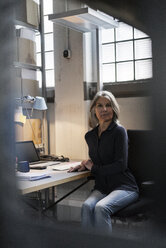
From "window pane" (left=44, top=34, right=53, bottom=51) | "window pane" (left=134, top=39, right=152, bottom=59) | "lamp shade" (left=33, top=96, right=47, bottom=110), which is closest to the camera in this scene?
"window pane" (left=134, top=39, right=152, bottom=59)

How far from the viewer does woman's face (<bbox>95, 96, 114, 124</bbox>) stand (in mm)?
2072

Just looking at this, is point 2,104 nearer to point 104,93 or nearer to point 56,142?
point 104,93

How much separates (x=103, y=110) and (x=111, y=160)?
0.31 meters

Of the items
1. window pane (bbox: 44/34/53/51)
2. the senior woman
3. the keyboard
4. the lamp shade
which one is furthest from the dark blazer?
window pane (bbox: 44/34/53/51)

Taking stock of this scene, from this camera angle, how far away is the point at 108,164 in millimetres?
2000

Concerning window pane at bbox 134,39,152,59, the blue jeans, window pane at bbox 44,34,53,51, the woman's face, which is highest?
window pane at bbox 44,34,53,51

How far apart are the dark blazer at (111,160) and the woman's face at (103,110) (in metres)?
0.06

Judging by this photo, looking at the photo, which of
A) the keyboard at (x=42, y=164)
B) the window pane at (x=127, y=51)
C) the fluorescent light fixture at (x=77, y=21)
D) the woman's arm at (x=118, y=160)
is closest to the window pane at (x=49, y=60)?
the fluorescent light fixture at (x=77, y=21)

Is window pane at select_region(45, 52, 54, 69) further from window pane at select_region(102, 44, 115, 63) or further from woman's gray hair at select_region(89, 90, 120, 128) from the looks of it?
woman's gray hair at select_region(89, 90, 120, 128)

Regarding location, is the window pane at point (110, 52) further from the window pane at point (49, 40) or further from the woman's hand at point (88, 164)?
the window pane at point (49, 40)

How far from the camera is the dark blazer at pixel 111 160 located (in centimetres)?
196

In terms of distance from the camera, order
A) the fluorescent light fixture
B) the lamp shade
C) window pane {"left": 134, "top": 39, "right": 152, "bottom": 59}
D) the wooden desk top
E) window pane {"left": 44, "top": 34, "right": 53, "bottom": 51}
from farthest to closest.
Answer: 1. window pane {"left": 44, "top": 34, "right": 53, "bottom": 51}
2. the lamp shade
3. the fluorescent light fixture
4. the wooden desk top
5. window pane {"left": 134, "top": 39, "right": 152, "bottom": 59}

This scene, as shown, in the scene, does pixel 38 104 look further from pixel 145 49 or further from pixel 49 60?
pixel 145 49

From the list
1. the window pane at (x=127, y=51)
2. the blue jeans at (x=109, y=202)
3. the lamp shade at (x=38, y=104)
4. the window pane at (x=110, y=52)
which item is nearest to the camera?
the window pane at (x=127, y=51)
